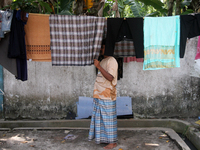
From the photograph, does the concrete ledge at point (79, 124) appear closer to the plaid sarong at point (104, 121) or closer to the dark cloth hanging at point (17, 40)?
the plaid sarong at point (104, 121)

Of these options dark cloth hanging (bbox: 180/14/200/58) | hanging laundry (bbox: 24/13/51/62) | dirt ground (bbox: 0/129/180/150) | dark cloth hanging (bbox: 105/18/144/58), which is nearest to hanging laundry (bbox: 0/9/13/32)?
hanging laundry (bbox: 24/13/51/62)

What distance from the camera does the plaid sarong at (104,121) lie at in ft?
11.4

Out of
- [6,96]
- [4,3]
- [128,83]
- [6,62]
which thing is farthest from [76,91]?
[4,3]

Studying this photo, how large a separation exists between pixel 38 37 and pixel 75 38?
64cm

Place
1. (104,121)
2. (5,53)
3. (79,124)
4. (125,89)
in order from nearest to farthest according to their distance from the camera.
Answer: (5,53) < (104,121) < (79,124) < (125,89)

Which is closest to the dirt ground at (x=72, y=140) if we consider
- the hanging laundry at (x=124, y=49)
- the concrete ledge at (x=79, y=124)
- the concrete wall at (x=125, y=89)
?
the concrete ledge at (x=79, y=124)

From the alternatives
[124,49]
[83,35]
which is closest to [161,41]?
[124,49]

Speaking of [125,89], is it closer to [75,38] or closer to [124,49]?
[124,49]

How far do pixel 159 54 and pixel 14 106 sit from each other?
3.67 meters

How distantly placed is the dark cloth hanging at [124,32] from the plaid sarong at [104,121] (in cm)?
89

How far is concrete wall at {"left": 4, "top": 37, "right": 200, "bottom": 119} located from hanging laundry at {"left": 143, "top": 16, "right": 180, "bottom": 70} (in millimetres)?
1458

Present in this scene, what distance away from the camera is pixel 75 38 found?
341 centimetres

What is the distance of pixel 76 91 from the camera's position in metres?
4.94

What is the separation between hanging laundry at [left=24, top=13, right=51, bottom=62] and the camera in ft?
11.1
